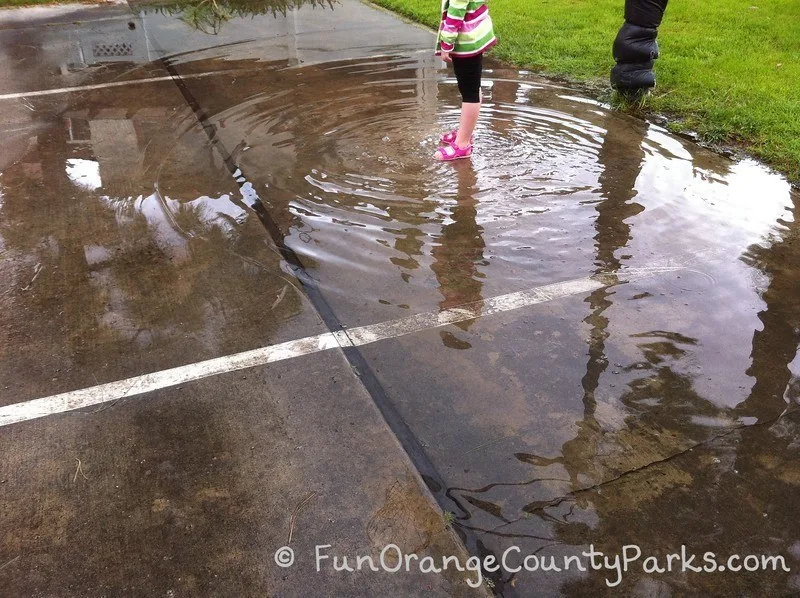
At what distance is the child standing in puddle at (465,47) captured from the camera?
16.1 ft

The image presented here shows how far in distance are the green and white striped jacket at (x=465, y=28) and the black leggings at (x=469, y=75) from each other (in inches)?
2.2

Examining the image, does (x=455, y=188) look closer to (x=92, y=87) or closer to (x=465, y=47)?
(x=465, y=47)

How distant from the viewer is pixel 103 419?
2.83 metres

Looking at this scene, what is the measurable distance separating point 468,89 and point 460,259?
182 cm

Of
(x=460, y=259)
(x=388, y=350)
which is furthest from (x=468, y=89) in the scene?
(x=388, y=350)

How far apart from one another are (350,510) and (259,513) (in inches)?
12.4

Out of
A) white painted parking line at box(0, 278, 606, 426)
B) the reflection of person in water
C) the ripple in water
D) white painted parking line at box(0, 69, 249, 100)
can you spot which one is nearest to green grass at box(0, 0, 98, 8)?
white painted parking line at box(0, 69, 249, 100)

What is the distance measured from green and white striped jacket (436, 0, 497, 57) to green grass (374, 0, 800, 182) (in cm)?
201

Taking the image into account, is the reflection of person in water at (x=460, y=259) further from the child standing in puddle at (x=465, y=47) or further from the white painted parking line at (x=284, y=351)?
the child standing in puddle at (x=465, y=47)

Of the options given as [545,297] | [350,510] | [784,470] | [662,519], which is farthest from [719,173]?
[350,510]

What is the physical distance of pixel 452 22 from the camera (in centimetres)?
489

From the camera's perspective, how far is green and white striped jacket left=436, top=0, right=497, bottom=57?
16.0 ft

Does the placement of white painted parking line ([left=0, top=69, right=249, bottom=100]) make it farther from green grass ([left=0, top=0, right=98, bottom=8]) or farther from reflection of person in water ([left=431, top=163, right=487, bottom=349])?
green grass ([left=0, top=0, right=98, bottom=8])

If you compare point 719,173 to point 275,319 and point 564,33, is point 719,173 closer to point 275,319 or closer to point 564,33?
point 275,319
